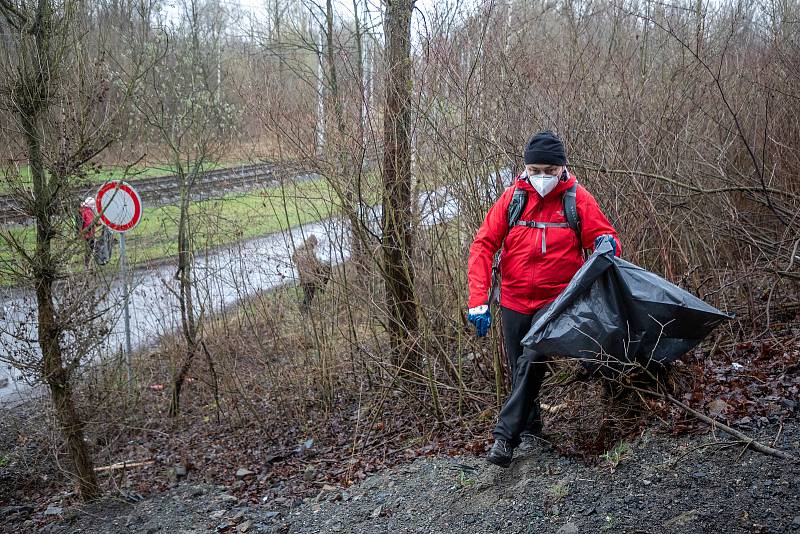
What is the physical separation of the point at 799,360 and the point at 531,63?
3.79 meters

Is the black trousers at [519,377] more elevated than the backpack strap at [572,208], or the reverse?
the backpack strap at [572,208]

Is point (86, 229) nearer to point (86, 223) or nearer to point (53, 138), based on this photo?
point (86, 223)

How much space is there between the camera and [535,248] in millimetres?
4570

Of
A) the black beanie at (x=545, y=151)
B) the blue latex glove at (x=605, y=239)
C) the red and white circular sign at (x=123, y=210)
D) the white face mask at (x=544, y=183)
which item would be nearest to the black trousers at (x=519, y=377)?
the blue latex glove at (x=605, y=239)

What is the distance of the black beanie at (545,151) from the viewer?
4473 mm

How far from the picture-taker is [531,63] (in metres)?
7.34

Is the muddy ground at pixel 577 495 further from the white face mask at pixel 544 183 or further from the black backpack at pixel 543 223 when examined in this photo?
the white face mask at pixel 544 183

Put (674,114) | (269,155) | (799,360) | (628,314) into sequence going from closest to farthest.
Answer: (628,314), (799,360), (674,114), (269,155)

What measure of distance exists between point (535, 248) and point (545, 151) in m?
0.60

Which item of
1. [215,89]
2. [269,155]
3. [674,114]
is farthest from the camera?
[215,89]

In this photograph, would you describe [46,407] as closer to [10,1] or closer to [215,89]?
[10,1]

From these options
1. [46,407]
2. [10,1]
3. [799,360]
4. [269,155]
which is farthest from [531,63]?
[46,407]

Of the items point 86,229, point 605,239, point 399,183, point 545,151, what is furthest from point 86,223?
point 605,239

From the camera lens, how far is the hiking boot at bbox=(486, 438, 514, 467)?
479 cm
